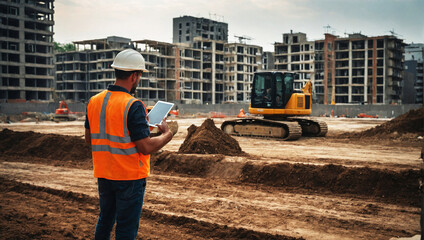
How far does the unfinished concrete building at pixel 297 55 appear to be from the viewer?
104m

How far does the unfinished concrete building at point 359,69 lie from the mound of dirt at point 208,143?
3168 inches

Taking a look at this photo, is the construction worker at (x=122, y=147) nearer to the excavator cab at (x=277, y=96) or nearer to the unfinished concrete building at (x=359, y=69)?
the excavator cab at (x=277, y=96)

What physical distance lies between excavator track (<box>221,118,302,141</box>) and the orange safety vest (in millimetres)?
16437

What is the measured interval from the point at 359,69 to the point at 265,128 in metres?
83.1

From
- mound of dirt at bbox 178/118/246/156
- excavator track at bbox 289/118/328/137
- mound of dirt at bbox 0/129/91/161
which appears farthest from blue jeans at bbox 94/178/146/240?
excavator track at bbox 289/118/328/137

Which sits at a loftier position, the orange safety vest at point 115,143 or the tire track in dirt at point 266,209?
the orange safety vest at point 115,143

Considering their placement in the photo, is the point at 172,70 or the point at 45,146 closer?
the point at 45,146

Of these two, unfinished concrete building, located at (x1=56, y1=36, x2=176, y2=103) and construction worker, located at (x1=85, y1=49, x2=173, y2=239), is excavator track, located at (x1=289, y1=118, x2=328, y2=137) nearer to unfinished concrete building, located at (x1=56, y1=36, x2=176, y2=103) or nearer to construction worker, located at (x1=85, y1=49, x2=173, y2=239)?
construction worker, located at (x1=85, y1=49, x2=173, y2=239)

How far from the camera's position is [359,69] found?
9625 centimetres

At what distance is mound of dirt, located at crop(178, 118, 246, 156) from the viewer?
12.8m

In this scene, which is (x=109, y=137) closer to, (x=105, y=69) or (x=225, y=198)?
(x=225, y=198)

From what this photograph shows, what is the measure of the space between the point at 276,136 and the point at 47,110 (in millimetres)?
42786

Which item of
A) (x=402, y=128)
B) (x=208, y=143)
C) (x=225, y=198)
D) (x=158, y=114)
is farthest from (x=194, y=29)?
(x=158, y=114)

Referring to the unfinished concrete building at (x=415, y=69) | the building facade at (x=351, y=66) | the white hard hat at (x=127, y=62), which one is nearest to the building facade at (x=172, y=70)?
the building facade at (x=351, y=66)
